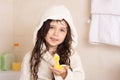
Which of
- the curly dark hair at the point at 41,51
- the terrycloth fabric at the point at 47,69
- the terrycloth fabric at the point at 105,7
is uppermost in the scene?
the terrycloth fabric at the point at 105,7

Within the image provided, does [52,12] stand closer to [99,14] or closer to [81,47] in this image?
[99,14]

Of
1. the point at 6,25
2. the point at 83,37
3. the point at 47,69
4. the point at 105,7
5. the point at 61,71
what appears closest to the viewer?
the point at 61,71

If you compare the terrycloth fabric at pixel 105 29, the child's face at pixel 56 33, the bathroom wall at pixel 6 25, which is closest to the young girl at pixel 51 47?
the child's face at pixel 56 33

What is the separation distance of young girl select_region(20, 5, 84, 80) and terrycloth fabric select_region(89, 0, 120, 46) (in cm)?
24

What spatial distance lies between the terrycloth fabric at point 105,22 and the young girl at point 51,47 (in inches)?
9.6

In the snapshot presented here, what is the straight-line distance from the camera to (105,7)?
4.94ft

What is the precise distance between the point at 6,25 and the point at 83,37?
629 millimetres

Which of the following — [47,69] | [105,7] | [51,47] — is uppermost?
[105,7]

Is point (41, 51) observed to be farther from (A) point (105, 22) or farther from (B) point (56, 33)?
(A) point (105, 22)

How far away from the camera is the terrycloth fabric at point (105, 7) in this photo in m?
1.47

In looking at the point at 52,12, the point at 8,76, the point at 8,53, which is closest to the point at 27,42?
the point at 8,53

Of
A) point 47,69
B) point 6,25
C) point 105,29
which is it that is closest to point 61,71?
point 47,69

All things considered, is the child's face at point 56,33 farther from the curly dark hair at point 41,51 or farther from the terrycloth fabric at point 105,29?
the terrycloth fabric at point 105,29

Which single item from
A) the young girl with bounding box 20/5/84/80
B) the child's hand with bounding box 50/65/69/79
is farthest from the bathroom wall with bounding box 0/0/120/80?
the child's hand with bounding box 50/65/69/79
